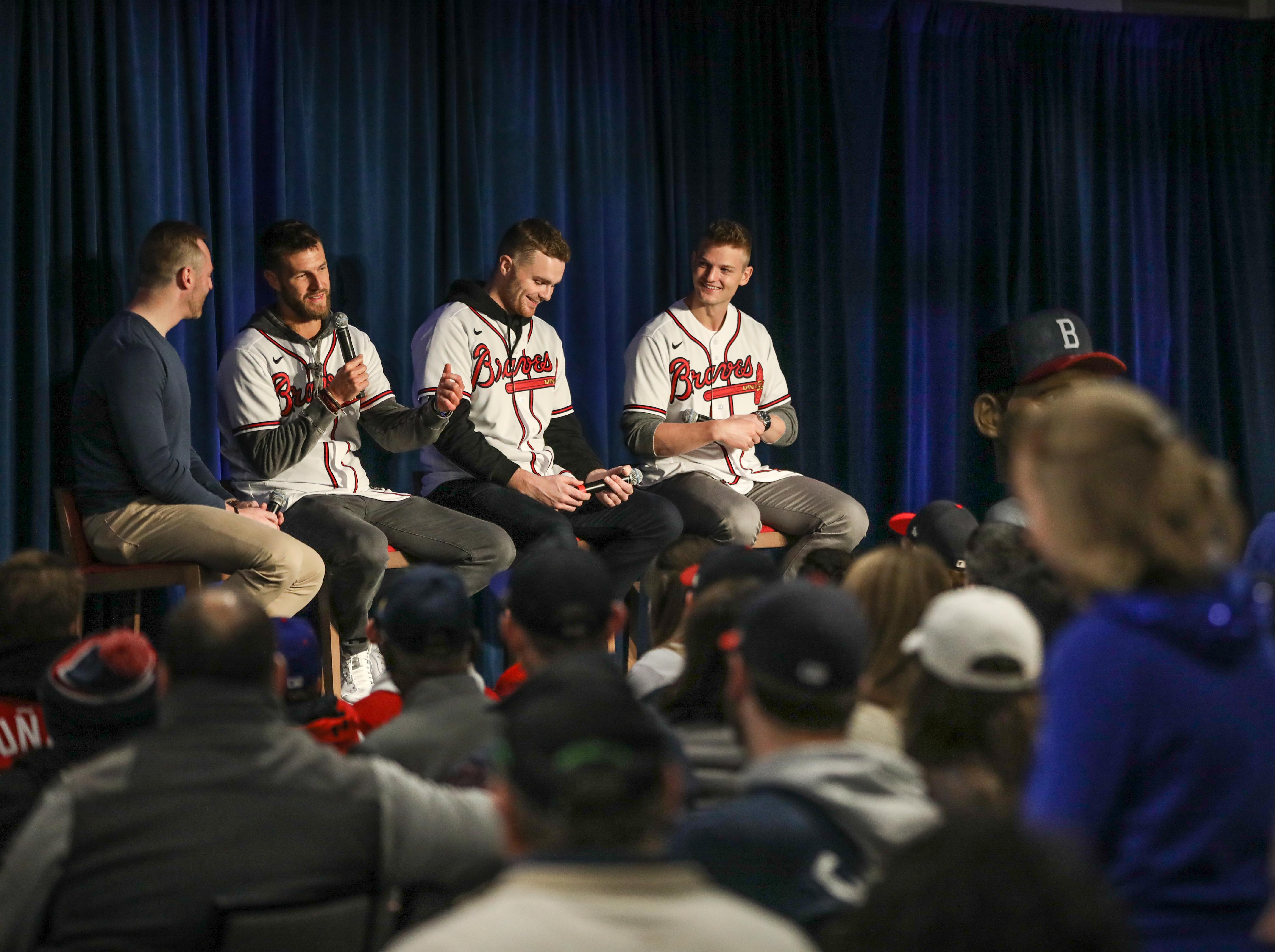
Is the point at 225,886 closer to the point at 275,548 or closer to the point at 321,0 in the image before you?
the point at 275,548

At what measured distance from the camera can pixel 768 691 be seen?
1359 mm

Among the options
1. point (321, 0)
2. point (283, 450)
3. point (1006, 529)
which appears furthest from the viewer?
point (321, 0)

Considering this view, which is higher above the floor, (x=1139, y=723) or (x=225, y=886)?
(x=1139, y=723)

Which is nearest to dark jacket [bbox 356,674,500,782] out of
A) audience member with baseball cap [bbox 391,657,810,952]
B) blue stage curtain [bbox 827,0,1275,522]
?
audience member with baseball cap [bbox 391,657,810,952]

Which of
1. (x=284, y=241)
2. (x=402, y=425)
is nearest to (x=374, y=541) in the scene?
(x=402, y=425)

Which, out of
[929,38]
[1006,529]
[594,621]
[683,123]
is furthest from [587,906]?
[929,38]

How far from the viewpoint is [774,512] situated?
438 cm

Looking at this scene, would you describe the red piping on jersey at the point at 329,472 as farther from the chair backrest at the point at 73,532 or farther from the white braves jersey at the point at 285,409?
the chair backrest at the point at 73,532

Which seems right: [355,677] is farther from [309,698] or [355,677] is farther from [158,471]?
[309,698]

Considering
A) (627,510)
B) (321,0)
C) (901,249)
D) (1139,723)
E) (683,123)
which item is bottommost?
(627,510)

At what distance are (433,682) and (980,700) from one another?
0.76 metres

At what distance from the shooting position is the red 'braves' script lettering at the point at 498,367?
417 centimetres

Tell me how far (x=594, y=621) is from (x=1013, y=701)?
62 cm

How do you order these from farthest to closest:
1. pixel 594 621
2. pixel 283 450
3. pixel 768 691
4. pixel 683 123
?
pixel 683 123, pixel 283 450, pixel 594 621, pixel 768 691
